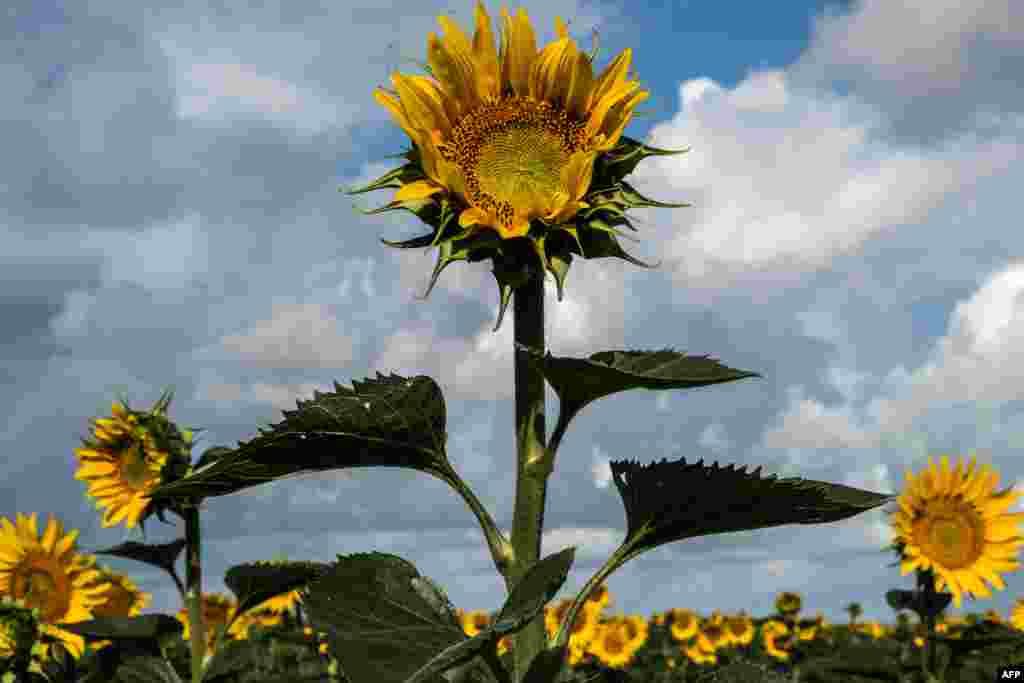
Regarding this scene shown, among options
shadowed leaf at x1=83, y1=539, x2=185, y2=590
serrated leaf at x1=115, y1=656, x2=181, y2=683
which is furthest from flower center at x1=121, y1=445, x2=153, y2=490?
serrated leaf at x1=115, y1=656, x2=181, y2=683

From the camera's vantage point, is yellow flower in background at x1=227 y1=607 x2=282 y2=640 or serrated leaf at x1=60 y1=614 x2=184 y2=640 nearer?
serrated leaf at x1=60 y1=614 x2=184 y2=640

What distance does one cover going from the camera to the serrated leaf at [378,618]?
2.28 m

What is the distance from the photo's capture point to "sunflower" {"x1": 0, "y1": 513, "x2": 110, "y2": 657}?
26.1ft

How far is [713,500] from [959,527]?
6.99 meters

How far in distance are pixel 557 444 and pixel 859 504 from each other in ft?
2.55

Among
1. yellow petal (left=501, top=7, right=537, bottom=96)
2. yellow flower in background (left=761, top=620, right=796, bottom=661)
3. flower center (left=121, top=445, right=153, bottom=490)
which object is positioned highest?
yellow flower in background (left=761, top=620, right=796, bottom=661)

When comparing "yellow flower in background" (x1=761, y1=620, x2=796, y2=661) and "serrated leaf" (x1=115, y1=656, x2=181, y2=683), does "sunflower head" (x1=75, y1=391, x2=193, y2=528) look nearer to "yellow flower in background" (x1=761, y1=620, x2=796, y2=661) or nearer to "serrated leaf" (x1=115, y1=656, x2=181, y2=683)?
"serrated leaf" (x1=115, y1=656, x2=181, y2=683)

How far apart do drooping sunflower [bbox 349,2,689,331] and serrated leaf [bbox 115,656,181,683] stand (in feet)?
12.5

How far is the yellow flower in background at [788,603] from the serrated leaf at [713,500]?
529 inches

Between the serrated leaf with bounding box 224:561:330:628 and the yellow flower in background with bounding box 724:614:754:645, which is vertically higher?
the yellow flower in background with bounding box 724:614:754:645

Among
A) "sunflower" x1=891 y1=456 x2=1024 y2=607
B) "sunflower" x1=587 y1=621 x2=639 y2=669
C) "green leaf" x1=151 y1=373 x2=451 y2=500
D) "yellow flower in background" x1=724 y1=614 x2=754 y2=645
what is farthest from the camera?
"yellow flower in background" x1=724 y1=614 x2=754 y2=645

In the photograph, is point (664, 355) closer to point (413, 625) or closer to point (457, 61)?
point (413, 625)

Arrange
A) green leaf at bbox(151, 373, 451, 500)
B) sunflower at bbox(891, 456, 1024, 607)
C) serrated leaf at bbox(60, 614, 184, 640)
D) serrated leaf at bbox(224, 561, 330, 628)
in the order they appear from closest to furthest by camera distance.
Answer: green leaf at bbox(151, 373, 451, 500), serrated leaf at bbox(224, 561, 330, 628), serrated leaf at bbox(60, 614, 184, 640), sunflower at bbox(891, 456, 1024, 607)

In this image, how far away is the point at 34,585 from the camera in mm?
7973
